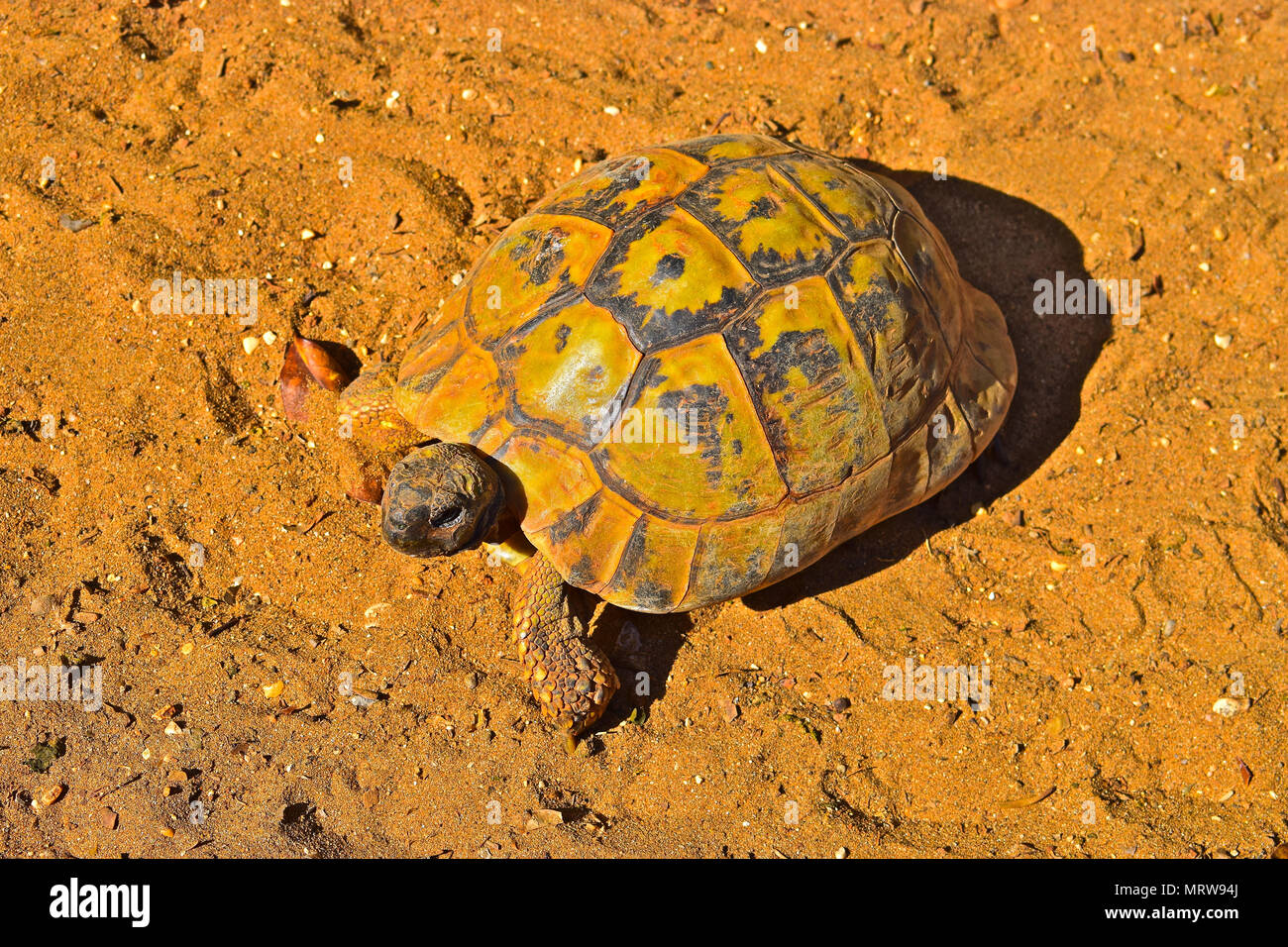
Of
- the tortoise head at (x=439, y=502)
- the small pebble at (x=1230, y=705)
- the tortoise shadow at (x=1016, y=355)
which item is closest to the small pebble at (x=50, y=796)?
the tortoise head at (x=439, y=502)

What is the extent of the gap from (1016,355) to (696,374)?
8.00 feet

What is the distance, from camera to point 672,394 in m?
3.55

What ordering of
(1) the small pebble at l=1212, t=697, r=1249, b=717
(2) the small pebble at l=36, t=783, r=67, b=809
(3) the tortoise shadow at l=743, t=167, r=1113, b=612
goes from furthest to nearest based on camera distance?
(3) the tortoise shadow at l=743, t=167, r=1113, b=612 → (1) the small pebble at l=1212, t=697, r=1249, b=717 → (2) the small pebble at l=36, t=783, r=67, b=809

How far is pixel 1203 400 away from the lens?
4.86m

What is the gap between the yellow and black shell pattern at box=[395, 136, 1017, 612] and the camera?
11.8 ft

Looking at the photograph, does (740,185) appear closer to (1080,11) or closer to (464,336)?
(464,336)

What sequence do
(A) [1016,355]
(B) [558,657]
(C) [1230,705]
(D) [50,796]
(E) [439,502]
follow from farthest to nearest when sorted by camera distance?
(A) [1016,355] < (C) [1230,705] < (B) [558,657] < (D) [50,796] < (E) [439,502]

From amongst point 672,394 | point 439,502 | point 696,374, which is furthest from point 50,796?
point 696,374

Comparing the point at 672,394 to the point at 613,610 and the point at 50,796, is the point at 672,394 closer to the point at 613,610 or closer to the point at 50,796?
the point at 613,610

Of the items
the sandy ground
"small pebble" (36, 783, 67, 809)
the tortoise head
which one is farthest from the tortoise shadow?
"small pebble" (36, 783, 67, 809)

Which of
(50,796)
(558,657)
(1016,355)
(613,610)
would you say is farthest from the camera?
(1016,355)

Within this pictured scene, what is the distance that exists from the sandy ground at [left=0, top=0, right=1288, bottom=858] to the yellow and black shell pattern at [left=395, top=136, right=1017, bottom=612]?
72cm

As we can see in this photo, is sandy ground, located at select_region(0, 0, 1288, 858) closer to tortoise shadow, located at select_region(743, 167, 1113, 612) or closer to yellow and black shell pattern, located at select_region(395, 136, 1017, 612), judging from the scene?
tortoise shadow, located at select_region(743, 167, 1113, 612)

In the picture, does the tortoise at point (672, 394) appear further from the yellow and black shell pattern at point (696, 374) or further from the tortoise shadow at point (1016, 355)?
the tortoise shadow at point (1016, 355)
